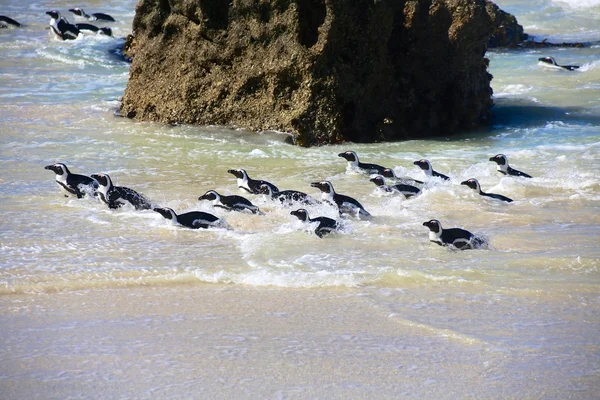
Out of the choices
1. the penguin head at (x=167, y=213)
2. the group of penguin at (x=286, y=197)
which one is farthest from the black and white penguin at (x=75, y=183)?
the penguin head at (x=167, y=213)

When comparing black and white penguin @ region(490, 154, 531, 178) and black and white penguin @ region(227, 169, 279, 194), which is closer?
black and white penguin @ region(227, 169, 279, 194)

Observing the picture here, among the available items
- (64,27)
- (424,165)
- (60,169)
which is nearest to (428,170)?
(424,165)

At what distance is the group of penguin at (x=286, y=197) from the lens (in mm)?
7340

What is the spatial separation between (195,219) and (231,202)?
29.2 inches

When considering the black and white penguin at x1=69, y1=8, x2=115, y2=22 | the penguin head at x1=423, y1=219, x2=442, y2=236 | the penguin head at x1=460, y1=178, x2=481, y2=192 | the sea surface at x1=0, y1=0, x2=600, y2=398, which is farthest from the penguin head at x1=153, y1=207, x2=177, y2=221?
the black and white penguin at x1=69, y1=8, x2=115, y2=22

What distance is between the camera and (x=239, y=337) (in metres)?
5.19

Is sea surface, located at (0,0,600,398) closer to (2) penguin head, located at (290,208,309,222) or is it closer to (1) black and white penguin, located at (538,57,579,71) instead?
(2) penguin head, located at (290,208,309,222)

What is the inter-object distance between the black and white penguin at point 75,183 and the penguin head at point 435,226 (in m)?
3.18

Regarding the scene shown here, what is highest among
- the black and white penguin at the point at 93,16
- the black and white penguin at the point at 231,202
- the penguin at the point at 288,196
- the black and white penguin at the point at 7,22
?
the penguin at the point at 288,196

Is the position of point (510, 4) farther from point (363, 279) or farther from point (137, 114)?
point (363, 279)

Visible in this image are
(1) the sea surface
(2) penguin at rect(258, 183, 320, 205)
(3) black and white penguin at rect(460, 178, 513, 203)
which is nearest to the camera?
(1) the sea surface

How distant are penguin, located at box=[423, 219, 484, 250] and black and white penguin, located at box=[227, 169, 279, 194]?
2015 mm

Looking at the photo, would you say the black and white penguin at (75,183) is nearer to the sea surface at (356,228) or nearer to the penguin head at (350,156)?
the sea surface at (356,228)

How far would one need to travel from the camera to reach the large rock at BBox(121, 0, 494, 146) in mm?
11320
